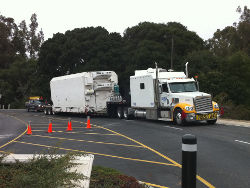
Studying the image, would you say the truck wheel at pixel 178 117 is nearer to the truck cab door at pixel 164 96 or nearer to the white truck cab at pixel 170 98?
the white truck cab at pixel 170 98

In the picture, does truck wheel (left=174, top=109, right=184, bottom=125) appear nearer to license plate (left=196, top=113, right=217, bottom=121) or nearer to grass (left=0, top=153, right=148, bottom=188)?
license plate (left=196, top=113, right=217, bottom=121)

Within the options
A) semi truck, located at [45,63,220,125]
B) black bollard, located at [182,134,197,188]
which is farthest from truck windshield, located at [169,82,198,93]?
black bollard, located at [182,134,197,188]

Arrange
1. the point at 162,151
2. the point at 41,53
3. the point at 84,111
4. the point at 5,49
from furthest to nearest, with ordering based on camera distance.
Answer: the point at 5,49, the point at 41,53, the point at 84,111, the point at 162,151

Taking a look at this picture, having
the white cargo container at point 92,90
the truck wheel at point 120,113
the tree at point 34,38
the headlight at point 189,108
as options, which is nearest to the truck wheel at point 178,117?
the headlight at point 189,108

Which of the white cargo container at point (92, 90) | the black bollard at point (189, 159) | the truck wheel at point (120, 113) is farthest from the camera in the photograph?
the white cargo container at point (92, 90)

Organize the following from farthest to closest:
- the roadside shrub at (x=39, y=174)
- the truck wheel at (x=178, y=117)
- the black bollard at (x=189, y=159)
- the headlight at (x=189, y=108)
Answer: the truck wheel at (x=178, y=117) → the headlight at (x=189, y=108) → the roadside shrub at (x=39, y=174) → the black bollard at (x=189, y=159)

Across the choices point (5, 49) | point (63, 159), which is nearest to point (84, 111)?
point (63, 159)

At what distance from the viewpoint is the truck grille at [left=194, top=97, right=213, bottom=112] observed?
22734 mm

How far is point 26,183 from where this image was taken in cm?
575

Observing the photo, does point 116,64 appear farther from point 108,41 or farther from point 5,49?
point 5,49

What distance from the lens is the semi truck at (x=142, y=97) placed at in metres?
23.0

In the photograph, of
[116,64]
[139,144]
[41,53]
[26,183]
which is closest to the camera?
[26,183]

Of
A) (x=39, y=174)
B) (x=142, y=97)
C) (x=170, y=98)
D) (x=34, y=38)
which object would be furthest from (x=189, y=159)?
(x=34, y=38)

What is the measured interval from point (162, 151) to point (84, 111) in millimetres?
20674
